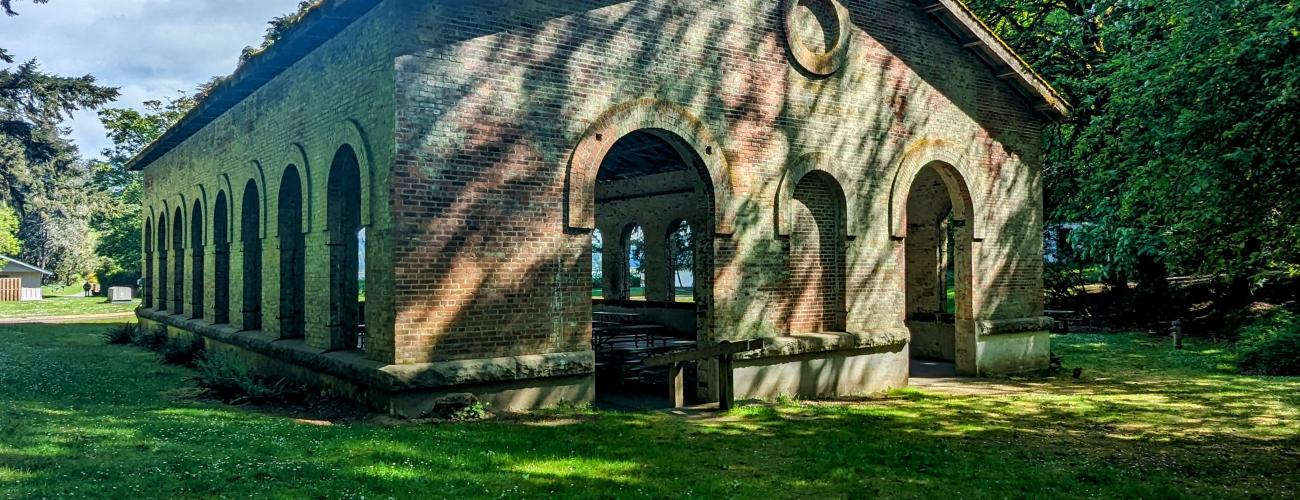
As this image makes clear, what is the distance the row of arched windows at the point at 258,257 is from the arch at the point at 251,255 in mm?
16

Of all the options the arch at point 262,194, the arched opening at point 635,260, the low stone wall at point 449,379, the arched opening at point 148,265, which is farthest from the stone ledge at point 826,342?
the arched opening at point 148,265

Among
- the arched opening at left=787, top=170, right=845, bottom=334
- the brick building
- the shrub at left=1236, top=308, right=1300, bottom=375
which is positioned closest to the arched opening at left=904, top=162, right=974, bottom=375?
the brick building

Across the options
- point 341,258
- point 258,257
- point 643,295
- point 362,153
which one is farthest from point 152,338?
point 643,295

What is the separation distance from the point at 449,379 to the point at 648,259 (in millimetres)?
11619

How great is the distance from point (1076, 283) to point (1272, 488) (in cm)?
2073

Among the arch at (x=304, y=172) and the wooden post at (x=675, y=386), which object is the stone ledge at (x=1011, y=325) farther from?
the arch at (x=304, y=172)

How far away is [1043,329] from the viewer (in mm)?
15672

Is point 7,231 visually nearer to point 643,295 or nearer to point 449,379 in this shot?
point 643,295

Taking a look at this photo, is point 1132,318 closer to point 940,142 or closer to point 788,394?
point 940,142

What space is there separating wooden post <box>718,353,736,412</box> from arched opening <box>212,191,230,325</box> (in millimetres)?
10835

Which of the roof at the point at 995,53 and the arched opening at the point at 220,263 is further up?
the roof at the point at 995,53

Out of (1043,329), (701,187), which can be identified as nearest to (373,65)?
(701,187)

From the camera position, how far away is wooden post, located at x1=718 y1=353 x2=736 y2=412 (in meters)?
10.7

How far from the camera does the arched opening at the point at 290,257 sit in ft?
43.1
